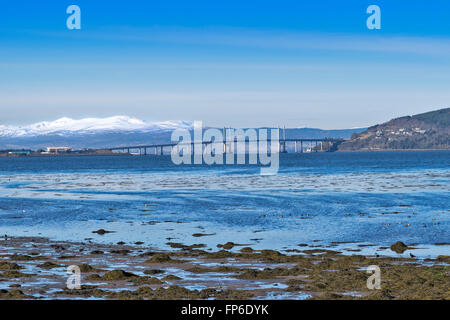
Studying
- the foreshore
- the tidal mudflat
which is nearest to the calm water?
the tidal mudflat

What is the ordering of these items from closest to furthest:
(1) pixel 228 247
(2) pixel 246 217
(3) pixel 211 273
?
(3) pixel 211 273 < (1) pixel 228 247 < (2) pixel 246 217

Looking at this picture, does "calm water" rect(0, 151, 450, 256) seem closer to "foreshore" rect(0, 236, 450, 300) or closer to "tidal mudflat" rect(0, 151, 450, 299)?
"tidal mudflat" rect(0, 151, 450, 299)

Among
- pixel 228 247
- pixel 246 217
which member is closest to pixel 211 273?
pixel 228 247

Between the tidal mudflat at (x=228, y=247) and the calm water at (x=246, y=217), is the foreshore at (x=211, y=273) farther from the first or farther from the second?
the calm water at (x=246, y=217)

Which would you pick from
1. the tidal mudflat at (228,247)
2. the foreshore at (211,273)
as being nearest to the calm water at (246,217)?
the tidal mudflat at (228,247)

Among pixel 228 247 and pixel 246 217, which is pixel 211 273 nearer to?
pixel 228 247

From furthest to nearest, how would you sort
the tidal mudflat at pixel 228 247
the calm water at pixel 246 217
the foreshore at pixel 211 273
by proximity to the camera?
the calm water at pixel 246 217 < the tidal mudflat at pixel 228 247 < the foreshore at pixel 211 273

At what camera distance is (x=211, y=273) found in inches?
809

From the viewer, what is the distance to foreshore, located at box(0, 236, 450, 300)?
16969 mm

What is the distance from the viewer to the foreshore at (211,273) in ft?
55.7

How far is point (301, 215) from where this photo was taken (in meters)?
39.8

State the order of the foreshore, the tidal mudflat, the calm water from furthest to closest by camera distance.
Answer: the calm water < the tidal mudflat < the foreshore
